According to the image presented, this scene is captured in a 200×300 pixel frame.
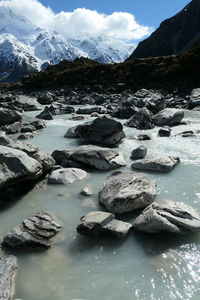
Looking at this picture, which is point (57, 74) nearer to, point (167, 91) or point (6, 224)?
point (167, 91)

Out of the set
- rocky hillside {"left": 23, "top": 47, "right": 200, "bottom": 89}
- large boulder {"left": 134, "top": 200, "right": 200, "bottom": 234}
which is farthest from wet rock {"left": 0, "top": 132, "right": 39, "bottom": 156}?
rocky hillside {"left": 23, "top": 47, "right": 200, "bottom": 89}

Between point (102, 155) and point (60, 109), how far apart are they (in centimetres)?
1762

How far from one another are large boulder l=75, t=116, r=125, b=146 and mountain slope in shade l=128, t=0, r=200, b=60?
4681 inches

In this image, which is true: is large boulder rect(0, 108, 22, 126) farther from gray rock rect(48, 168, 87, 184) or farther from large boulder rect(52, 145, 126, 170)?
gray rock rect(48, 168, 87, 184)

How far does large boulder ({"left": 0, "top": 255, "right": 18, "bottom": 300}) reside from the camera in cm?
580

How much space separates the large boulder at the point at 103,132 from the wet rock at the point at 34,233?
27.2 ft

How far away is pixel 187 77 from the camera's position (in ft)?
140

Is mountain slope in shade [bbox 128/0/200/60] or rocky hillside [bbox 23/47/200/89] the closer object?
rocky hillside [bbox 23/47/200/89]

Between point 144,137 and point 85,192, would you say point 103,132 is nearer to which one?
point 144,137

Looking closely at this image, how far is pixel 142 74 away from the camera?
49188mm

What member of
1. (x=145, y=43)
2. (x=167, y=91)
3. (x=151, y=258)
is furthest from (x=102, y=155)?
(x=145, y=43)

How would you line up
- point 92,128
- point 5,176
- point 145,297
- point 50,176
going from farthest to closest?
point 92,128
point 50,176
point 5,176
point 145,297

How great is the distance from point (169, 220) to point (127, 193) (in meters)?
1.62

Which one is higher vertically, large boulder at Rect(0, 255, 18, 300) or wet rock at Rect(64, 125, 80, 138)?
large boulder at Rect(0, 255, 18, 300)
